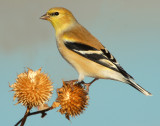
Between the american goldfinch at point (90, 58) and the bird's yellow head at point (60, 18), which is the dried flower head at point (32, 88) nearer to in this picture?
the american goldfinch at point (90, 58)

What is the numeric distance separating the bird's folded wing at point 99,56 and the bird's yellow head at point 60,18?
3.02 feet

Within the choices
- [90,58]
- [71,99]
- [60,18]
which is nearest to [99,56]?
[90,58]

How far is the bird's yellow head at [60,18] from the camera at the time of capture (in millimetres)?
5438

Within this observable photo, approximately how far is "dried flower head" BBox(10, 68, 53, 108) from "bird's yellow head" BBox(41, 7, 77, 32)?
2005 mm

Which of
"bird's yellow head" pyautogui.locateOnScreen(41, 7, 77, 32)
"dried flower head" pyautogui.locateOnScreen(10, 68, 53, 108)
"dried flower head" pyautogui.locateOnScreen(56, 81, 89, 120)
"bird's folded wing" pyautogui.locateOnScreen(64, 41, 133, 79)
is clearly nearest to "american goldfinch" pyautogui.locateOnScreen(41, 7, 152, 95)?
"bird's folded wing" pyautogui.locateOnScreen(64, 41, 133, 79)

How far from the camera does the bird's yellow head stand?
17.8 ft

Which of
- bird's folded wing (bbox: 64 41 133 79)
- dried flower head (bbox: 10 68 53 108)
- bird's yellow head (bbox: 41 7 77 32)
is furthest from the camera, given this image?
bird's yellow head (bbox: 41 7 77 32)

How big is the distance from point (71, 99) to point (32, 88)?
22.2 inches

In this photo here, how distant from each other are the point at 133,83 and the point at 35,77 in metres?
1.79

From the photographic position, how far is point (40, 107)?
3.48 metres

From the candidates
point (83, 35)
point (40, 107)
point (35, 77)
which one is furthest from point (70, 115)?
point (83, 35)

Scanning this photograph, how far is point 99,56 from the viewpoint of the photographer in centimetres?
459

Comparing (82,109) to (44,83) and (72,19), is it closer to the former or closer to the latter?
(44,83)

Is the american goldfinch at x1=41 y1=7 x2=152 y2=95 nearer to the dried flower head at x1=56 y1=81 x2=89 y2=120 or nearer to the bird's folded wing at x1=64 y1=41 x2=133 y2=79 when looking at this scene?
the bird's folded wing at x1=64 y1=41 x2=133 y2=79
